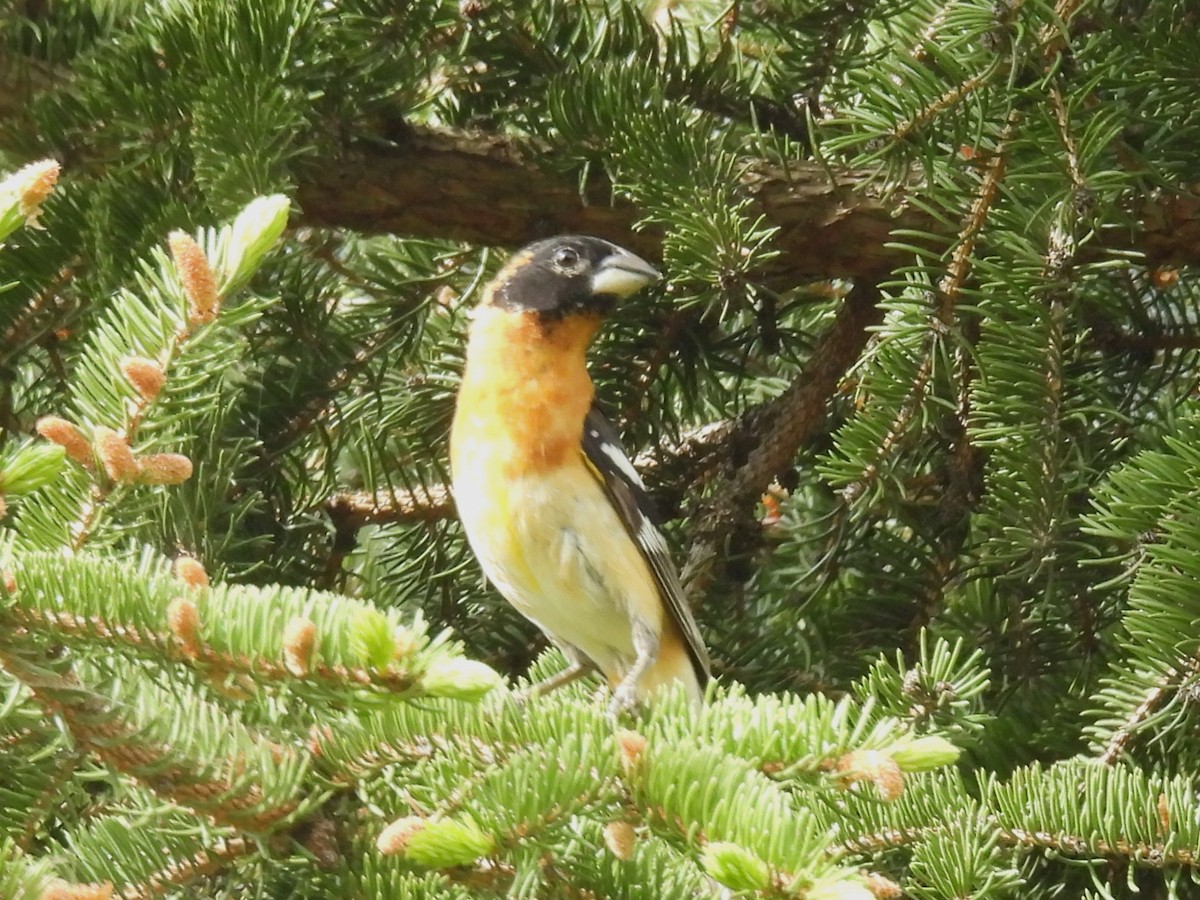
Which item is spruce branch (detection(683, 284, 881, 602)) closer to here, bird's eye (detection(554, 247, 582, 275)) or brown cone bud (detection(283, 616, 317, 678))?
bird's eye (detection(554, 247, 582, 275))

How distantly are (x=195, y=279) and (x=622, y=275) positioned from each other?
1455mm

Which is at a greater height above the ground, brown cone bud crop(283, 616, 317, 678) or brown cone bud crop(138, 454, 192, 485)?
brown cone bud crop(138, 454, 192, 485)

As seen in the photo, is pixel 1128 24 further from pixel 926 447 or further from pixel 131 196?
pixel 131 196

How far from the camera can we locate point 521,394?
3.06 metres

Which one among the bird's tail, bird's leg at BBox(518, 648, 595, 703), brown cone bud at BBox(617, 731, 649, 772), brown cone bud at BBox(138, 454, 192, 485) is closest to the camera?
brown cone bud at BBox(617, 731, 649, 772)

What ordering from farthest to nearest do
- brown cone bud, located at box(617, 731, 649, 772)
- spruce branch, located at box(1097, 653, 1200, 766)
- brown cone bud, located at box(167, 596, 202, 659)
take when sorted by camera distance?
spruce branch, located at box(1097, 653, 1200, 766) → brown cone bud, located at box(617, 731, 649, 772) → brown cone bud, located at box(167, 596, 202, 659)

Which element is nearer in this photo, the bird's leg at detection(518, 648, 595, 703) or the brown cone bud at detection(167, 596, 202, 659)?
the brown cone bud at detection(167, 596, 202, 659)

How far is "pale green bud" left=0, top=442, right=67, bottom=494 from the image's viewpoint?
1.27 meters

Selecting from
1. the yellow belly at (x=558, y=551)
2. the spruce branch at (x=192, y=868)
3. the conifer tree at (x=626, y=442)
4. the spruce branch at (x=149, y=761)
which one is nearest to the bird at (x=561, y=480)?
the yellow belly at (x=558, y=551)

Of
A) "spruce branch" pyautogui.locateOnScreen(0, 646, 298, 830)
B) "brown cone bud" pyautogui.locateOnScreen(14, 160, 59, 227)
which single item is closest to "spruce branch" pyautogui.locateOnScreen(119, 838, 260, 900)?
"spruce branch" pyautogui.locateOnScreen(0, 646, 298, 830)

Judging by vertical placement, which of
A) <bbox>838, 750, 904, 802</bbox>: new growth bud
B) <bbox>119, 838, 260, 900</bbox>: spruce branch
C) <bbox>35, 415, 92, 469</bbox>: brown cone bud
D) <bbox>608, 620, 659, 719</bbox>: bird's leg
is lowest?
<bbox>119, 838, 260, 900</bbox>: spruce branch

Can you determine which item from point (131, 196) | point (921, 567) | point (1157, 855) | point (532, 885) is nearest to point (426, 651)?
point (532, 885)

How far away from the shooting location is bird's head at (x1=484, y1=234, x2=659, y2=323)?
286 cm

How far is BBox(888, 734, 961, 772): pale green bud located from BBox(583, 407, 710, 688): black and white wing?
153 centimetres
